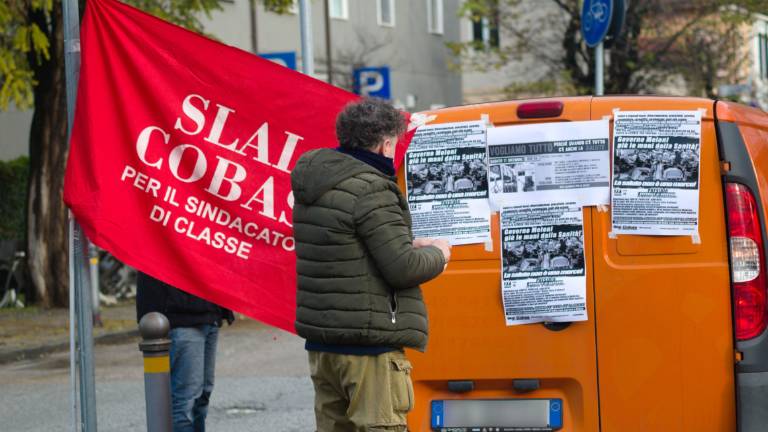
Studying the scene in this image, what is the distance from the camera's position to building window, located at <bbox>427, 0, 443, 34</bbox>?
3888 centimetres

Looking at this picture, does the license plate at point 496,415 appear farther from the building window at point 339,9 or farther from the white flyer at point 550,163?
the building window at point 339,9

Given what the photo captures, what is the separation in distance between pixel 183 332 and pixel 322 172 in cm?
195

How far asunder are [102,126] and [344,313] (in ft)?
4.54

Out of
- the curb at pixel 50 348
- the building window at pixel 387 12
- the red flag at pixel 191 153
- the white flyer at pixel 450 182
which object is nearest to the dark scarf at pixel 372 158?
the red flag at pixel 191 153

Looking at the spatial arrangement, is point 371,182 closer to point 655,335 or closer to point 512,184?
point 512,184

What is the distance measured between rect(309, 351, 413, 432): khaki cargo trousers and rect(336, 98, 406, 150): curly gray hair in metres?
0.75

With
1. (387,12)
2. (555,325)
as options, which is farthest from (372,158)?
(387,12)

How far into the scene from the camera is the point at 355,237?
14.3 ft

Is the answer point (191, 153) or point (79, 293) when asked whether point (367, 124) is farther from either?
point (79, 293)

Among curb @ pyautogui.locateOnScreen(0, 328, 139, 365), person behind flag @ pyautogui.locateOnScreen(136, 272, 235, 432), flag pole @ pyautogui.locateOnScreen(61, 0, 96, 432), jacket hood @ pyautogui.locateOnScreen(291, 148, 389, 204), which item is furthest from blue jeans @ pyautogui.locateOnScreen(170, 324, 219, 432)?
curb @ pyautogui.locateOnScreen(0, 328, 139, 365)

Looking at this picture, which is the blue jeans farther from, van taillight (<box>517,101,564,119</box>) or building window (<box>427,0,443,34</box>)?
building window (<box>427,0,443,34</box>)

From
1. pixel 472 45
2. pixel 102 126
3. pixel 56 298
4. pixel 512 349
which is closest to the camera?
pixel 102 126

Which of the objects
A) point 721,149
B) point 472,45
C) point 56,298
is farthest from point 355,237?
point 472,45

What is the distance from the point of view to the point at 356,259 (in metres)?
4.35
